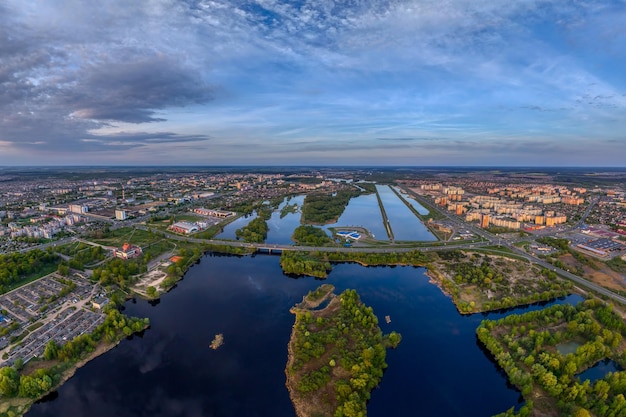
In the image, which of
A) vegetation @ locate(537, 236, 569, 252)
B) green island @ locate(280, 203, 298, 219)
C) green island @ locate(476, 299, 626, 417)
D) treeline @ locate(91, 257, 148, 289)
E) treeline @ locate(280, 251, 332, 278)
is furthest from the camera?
green island @ locate(280, 203, 298, 219)

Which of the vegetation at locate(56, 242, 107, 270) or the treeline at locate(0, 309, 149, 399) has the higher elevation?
the vegetation at locate(56, 242, 107, 270)

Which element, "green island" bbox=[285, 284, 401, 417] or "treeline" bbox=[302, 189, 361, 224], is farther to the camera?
"treeline" bbox=[302, 189, 361, 224]

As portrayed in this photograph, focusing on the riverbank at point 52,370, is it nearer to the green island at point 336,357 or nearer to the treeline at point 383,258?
the green island at point 336,357

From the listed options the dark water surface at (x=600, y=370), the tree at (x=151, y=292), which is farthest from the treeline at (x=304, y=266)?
the dark water surface at (x=600, y=370)

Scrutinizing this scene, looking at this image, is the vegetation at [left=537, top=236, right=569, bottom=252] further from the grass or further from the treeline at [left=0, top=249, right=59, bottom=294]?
the treeline at [left=0, top=249, right=59, bottom=294]

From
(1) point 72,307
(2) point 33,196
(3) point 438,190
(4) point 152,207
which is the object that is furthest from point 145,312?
(3) point 438,190

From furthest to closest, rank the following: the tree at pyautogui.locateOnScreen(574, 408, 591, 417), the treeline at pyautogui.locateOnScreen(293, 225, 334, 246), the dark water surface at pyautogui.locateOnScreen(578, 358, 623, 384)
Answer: the treeline at pyautogui.locateOnScreen(293, 225, 334, 246)
the dark water surface at pyautogui.locateOnScreen(578, 358, 623, 384)
the tree at pyautogui.locateOnScreen(574, 408, 591, 417)

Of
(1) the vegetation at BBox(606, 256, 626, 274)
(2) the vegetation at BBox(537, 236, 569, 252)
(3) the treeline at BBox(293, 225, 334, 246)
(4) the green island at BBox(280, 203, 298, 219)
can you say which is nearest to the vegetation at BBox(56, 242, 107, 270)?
(3) the treeline at BBox(293, 225, 334, 246)
